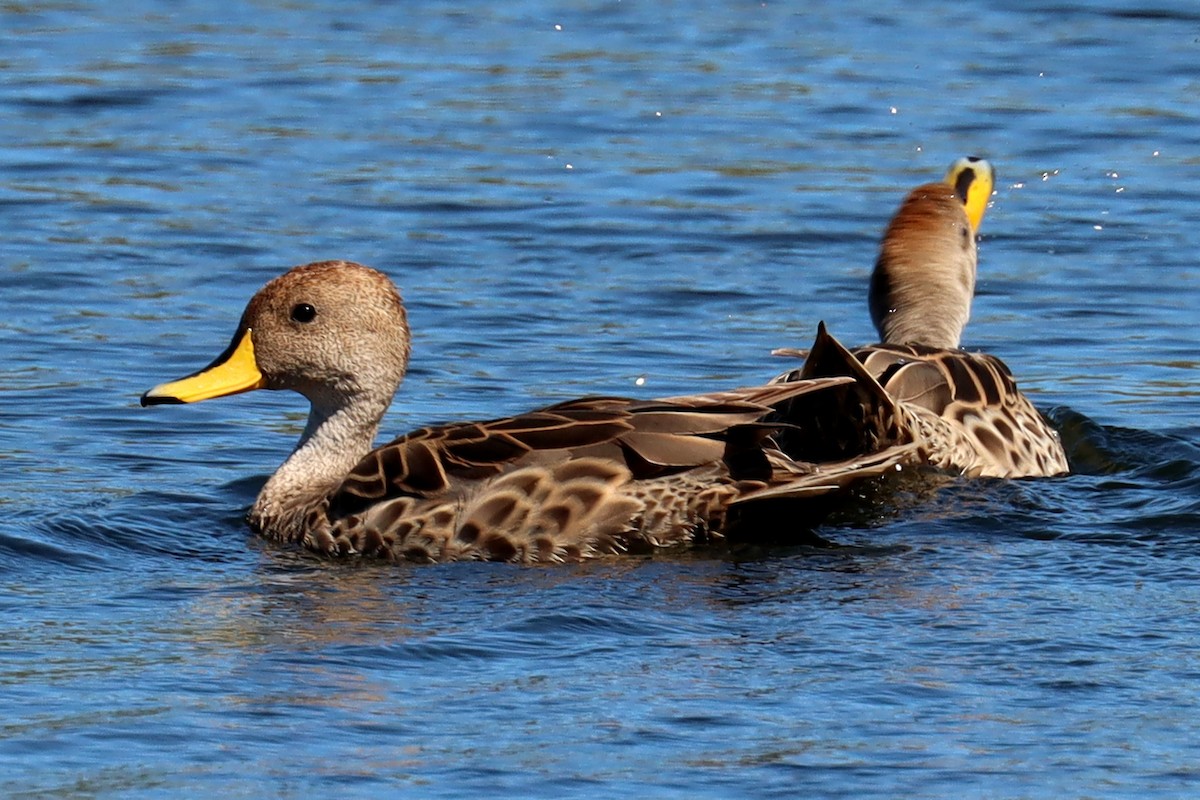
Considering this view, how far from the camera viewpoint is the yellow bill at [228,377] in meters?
8.73

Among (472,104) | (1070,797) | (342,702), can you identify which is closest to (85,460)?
(342,702)

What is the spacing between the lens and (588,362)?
442 inches

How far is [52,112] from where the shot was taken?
16.4 m

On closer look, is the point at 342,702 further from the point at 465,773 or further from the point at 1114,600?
the point at 1114,600

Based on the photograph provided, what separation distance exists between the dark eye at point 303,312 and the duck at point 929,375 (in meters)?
1.71

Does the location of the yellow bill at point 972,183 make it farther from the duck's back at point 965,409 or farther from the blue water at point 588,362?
the duck's back at point 965,409

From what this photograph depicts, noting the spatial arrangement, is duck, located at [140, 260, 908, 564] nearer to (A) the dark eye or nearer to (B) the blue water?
(B) the blue water

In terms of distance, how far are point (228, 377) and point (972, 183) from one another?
3888mm

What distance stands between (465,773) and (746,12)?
14.1 metres

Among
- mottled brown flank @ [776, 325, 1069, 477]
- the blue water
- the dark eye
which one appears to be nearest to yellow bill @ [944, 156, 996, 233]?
the blue water

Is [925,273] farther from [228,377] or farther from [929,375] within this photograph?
[228,377]

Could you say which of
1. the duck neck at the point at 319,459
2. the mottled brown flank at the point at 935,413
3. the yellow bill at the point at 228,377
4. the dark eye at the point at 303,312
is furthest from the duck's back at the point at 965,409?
the yellow bill at the point at 228,377

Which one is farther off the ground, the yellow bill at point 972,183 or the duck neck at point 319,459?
the yellow bill at point 972,183

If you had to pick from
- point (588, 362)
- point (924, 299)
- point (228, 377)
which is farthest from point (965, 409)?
point (228, 377)
